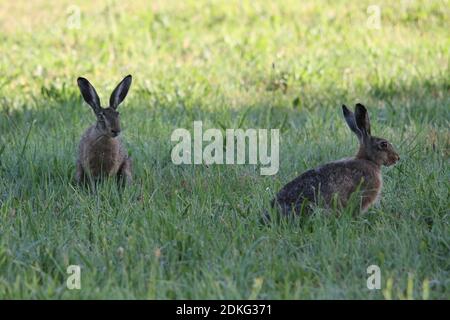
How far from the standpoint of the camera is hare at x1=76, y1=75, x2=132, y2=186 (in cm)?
690

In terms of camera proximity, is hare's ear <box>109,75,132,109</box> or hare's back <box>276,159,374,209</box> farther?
hare's ear <box>109,75,132,109</box>

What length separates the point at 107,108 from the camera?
6.92 meters

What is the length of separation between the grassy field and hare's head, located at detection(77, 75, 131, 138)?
18.5 inches

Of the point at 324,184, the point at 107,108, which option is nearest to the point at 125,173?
the point at 107,108

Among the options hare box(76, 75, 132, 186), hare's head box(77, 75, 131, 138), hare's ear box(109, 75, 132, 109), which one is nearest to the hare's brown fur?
hare box(76, 75, 132, 186)

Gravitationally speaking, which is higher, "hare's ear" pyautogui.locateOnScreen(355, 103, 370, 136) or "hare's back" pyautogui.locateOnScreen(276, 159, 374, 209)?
"hare's ear" pyautogui.locateOnScreen(355, 103, 370, 136)

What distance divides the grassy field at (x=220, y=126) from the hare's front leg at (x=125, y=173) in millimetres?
132

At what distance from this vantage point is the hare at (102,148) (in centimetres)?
690

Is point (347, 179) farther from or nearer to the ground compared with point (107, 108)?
nearer to the ground

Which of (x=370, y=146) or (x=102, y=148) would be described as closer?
(x=370, y=146)

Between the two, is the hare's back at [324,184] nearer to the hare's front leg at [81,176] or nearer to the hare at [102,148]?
the hare at [102,148]

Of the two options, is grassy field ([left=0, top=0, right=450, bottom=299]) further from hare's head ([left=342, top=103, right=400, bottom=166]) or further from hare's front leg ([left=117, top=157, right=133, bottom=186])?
hare's head ([left=342, top=103, right=400, bottom=166])

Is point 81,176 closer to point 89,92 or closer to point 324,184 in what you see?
point 89,92

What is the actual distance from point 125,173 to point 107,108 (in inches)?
20.7
